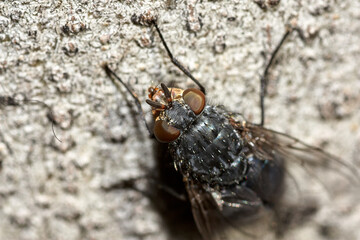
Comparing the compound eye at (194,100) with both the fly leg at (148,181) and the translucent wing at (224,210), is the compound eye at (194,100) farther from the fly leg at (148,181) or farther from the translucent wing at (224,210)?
the fly leg at (148,181)

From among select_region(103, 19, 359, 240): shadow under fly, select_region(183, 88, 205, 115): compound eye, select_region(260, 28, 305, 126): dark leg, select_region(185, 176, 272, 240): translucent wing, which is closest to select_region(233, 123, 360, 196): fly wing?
select_region(103, 19, 359, 240): shadow under fly

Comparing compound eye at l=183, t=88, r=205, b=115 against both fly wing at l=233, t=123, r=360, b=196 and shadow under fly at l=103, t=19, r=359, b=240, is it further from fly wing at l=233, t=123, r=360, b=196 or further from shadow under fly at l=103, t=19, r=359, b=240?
fly wing at l=233, t=123, r=360, b=196

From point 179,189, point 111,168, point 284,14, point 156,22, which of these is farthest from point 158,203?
point 284,14

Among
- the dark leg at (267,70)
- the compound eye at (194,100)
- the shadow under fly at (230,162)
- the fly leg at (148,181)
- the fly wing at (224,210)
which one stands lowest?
the fly leg at (148,181)

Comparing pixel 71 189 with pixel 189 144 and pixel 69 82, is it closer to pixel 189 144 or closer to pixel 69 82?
pixel 69 82

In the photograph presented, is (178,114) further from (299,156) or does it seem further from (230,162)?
(299,156)

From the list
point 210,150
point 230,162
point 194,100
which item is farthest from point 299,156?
point 194,100

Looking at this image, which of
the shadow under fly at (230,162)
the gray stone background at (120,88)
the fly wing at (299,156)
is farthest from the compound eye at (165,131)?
the fly wing at (299,156)
